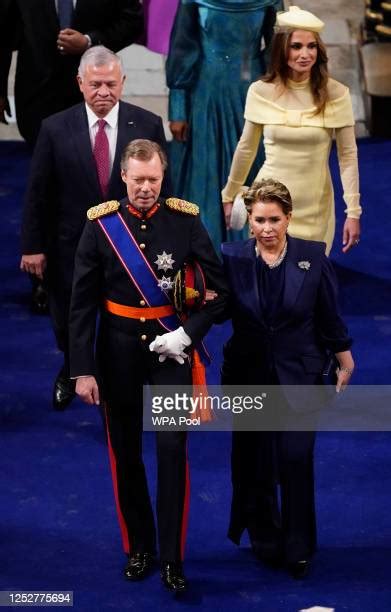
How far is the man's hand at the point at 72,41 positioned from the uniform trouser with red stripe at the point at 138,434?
215 cm

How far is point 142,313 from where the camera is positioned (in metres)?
5.08

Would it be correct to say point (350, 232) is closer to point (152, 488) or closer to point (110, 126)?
point (110, 126)

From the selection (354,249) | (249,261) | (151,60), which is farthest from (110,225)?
(151,60)

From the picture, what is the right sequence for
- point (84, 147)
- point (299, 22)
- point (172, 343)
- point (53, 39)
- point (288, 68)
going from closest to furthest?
1. point (172, 343)
2. point (84, 147)
3. point (299, 22)
4. point (288, 68)
5. point (53, 39)

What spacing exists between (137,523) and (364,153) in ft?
15.7

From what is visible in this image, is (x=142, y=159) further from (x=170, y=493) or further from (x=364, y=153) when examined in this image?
(x=364, y=153)

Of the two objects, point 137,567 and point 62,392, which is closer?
point 137,567

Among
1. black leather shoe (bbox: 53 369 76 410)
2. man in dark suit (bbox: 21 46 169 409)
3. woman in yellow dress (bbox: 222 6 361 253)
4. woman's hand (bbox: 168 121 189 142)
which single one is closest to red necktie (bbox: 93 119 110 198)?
man in dark suit (bbox: 21 46 169 409)

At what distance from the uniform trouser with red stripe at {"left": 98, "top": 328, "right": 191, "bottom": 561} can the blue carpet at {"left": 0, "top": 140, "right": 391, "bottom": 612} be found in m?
0.25

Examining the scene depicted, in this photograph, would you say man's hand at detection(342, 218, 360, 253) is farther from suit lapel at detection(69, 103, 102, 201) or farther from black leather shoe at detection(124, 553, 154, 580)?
black leather shoe at detection(124, 553, 154, 580)

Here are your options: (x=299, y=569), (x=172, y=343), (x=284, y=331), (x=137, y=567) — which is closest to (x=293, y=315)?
(x=284, y=331)

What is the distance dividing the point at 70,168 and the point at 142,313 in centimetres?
117

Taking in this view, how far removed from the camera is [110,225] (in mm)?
5055

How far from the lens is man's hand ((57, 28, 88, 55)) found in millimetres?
6957
